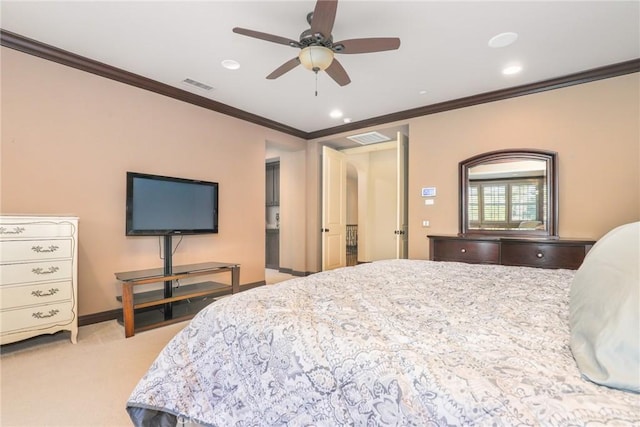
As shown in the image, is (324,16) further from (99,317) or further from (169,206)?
(99,317)

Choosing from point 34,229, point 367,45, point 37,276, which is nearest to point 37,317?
point 37,276

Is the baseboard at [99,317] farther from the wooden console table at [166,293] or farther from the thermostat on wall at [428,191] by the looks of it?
the thermostat on wall at [428,191]

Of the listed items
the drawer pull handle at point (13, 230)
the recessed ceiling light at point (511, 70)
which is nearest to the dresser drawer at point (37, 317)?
the drawer pull handle at point (13, 230)

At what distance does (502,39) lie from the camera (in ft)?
9.09

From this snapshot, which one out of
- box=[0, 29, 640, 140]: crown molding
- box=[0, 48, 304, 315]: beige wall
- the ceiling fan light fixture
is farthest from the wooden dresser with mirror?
box=[0, 48, 304, 315]: beige wall

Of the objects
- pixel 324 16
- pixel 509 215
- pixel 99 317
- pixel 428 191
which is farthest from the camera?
pixel 428 191

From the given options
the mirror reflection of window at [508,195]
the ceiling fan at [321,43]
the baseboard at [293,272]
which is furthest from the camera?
the baseboard at [293,272]

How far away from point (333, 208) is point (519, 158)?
9.75 ft

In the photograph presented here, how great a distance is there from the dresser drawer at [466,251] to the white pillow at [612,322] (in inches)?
109

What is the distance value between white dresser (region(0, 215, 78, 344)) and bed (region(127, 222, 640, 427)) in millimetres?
1956

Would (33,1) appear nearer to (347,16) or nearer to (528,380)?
(347,16)

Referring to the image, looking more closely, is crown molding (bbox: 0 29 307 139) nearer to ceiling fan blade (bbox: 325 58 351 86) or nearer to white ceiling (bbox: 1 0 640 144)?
white ceiling (bbox: 1 0 640 144)

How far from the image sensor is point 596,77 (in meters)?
3.35

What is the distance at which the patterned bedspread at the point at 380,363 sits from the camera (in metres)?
0.68
